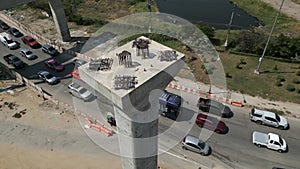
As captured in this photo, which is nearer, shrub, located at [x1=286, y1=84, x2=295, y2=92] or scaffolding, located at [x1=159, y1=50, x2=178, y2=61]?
scaffolding, located at [x1=159, y1=50, x2=178, y2=61]

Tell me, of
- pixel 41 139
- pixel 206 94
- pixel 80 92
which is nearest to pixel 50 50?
pixel 80 92

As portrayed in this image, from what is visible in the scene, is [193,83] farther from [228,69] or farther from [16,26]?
[16,26]

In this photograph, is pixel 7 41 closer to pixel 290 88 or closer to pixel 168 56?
pixel 168 56

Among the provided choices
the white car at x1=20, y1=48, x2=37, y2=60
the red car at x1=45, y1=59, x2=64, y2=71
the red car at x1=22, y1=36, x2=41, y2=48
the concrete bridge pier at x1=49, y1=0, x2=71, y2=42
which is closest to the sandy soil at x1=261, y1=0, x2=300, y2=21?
the concrete bridge pier at x1=49, y1=0, x2=71, y2=42

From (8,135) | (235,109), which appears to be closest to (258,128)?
(235,109)

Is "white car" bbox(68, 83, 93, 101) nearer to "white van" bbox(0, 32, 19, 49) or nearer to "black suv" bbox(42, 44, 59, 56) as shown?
"black suv" bbox(42, 44, 59, 56)

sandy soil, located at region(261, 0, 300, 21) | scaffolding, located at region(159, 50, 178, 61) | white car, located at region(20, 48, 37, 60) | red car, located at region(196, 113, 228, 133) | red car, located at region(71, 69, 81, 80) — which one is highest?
scaffolding, located at region(159, 50, 178, 61)
